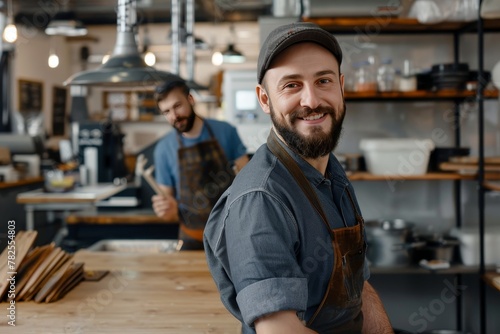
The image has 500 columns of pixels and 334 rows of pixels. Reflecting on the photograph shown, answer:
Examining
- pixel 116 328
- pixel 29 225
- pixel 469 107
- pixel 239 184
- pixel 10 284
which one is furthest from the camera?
pixel 29 225

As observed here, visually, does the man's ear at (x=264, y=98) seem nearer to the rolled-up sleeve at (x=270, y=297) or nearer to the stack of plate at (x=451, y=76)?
the rolled-up sleeve at (x=270, y=297)

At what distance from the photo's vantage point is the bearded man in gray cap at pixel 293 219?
4.33 ft

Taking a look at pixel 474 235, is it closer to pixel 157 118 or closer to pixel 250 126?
pixel 250 126

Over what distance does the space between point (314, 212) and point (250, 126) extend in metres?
3.80

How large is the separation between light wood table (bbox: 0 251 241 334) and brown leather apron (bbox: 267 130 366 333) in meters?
0.36

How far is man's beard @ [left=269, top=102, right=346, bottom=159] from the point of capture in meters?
1.50

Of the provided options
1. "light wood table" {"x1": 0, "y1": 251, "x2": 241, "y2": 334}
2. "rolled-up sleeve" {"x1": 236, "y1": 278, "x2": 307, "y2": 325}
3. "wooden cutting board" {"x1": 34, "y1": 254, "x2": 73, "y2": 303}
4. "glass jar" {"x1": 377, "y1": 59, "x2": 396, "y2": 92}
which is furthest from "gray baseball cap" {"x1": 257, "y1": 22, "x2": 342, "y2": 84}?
"glass jar" {"x1": 377, "y1": 59, "x2": 396, "y2": 92}

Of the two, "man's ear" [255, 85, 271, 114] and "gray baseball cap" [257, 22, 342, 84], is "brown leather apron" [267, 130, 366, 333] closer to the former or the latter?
"man's ear" [255, 85, 271, 114]

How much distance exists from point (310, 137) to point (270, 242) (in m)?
0.33

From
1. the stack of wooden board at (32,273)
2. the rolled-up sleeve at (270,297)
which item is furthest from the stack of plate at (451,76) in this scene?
the rolled-up sleeve at (270,297)

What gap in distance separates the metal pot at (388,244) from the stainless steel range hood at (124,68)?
165 centimetres

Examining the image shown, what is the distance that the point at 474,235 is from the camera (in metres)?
3.53

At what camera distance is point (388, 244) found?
3.46 m

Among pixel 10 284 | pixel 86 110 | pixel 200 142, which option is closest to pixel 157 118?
pixel 86 110
